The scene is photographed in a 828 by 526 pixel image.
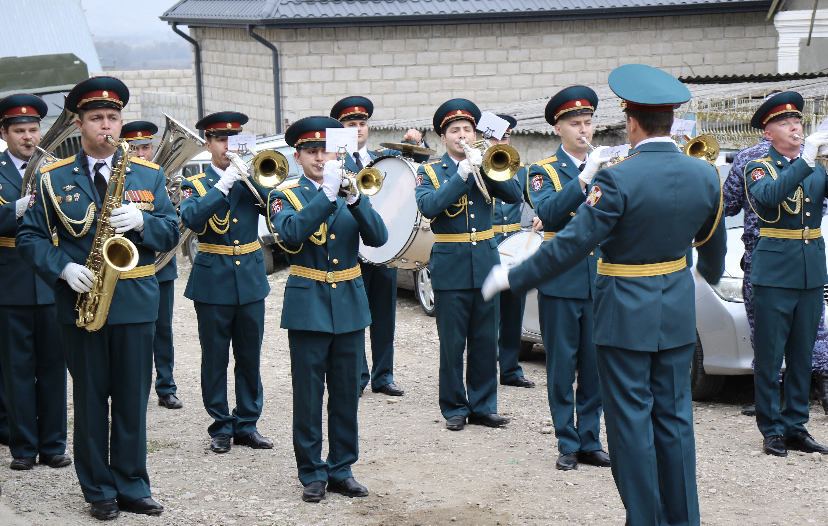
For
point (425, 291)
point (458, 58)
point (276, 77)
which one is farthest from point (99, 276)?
point (458, 58)

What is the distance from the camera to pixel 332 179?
A: 4.85 metres

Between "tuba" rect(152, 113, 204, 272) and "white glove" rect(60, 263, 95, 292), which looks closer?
"white glove" rect(60, 263, 95, 292)

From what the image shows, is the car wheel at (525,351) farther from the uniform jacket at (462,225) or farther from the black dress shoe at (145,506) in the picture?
the black dress shoe at (145,506)

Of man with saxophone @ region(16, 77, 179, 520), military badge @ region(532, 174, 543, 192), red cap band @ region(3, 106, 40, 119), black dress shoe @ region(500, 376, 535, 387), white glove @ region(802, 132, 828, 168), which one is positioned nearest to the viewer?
man with saxophone @ region(16, 77, 179, 520)

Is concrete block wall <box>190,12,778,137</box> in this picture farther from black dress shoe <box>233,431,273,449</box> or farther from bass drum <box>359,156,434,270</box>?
black dress shoe <box>233,431,273,449</box>

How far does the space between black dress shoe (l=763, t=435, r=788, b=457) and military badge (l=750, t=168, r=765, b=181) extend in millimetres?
1561

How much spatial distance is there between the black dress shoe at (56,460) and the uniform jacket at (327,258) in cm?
180

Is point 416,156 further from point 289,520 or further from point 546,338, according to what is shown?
point 289,520

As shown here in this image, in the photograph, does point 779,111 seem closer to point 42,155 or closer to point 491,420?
point 491,420

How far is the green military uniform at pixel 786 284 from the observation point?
232 inches

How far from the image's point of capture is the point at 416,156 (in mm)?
8773

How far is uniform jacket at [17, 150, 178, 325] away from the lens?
4.94 m

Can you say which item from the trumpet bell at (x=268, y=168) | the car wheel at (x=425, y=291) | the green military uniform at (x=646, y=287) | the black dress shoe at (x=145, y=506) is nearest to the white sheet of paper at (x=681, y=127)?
the green military uniform at (x=646, y=287)

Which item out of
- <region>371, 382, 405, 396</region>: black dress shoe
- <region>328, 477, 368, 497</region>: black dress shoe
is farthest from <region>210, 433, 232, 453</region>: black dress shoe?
<region>371, 382, 405, 396</region>: black dress shoe
